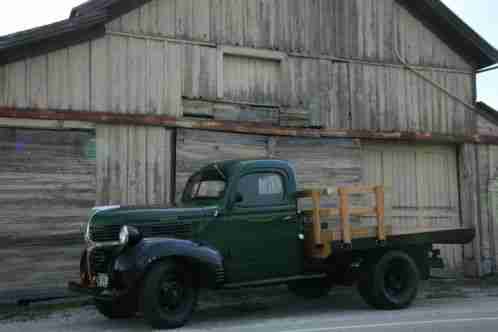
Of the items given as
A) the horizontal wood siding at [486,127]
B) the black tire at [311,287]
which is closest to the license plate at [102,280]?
the black tire at [311,287]

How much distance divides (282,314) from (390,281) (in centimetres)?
174

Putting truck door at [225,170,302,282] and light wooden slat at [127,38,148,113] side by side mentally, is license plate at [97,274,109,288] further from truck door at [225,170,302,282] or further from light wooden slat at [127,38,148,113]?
light wooden slat at [127,38,148,113]

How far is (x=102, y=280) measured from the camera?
7262 millimetres

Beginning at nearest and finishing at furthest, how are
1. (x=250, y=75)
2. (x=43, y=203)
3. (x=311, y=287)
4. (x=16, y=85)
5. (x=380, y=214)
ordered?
(x=380, y=214)
(x=311, y=287)
(x=16, y=85)
(x=43, y=203)
(x=250, y=75)

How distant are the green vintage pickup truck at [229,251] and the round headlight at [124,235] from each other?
0.01 metres

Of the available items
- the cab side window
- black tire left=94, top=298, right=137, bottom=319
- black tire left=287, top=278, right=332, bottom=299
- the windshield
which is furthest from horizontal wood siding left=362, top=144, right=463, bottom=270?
black tire left=94, top=298, right=137, bottom=319

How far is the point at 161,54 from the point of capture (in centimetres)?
1110

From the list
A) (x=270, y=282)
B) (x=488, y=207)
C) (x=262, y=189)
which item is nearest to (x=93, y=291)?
(x=270, y=282)

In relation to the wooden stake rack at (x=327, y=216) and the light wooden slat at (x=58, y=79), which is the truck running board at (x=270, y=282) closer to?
the wooden stake rack at (x=327, y=216)

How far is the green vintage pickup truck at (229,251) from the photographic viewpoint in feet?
23.4

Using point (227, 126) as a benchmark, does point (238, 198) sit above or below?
below

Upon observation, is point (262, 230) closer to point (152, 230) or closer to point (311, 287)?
point (152, 230)

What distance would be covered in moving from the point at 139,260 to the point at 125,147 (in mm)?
3963

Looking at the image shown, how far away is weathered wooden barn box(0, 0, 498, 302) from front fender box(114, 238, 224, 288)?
340cm
